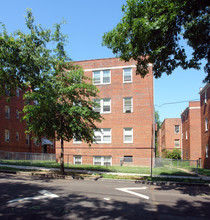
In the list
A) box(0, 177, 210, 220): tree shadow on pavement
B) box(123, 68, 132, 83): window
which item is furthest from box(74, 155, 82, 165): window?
box(0, 177, 210, 220): tree shadow on pavement

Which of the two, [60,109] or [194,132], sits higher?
[60,109]

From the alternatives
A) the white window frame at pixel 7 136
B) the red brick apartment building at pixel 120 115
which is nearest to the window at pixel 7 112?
the white window frame at pixel 7 136

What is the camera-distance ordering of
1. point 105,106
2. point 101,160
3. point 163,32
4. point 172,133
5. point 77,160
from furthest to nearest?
point 172,133
point 77,160
point 105,106
point 101,160
point 163,32

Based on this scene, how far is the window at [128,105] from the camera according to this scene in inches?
1026

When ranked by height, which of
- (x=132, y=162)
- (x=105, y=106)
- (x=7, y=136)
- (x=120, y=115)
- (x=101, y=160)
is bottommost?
(x=101, y=160)

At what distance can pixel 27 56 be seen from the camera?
15.2m

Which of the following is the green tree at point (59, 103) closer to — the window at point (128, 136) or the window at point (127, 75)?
the window at point (128, 136)

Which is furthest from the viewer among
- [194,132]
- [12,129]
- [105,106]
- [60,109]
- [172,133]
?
[172,133]

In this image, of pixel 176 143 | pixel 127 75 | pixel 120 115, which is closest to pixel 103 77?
pixel 127 75

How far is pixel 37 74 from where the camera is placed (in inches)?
635

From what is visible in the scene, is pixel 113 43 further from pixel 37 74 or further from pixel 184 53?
A: pixel 37 74

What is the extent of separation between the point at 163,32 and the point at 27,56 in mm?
9001

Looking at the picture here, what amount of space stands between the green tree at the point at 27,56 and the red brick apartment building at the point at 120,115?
11.3 metres

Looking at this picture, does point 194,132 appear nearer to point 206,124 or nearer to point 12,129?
point 206,124
